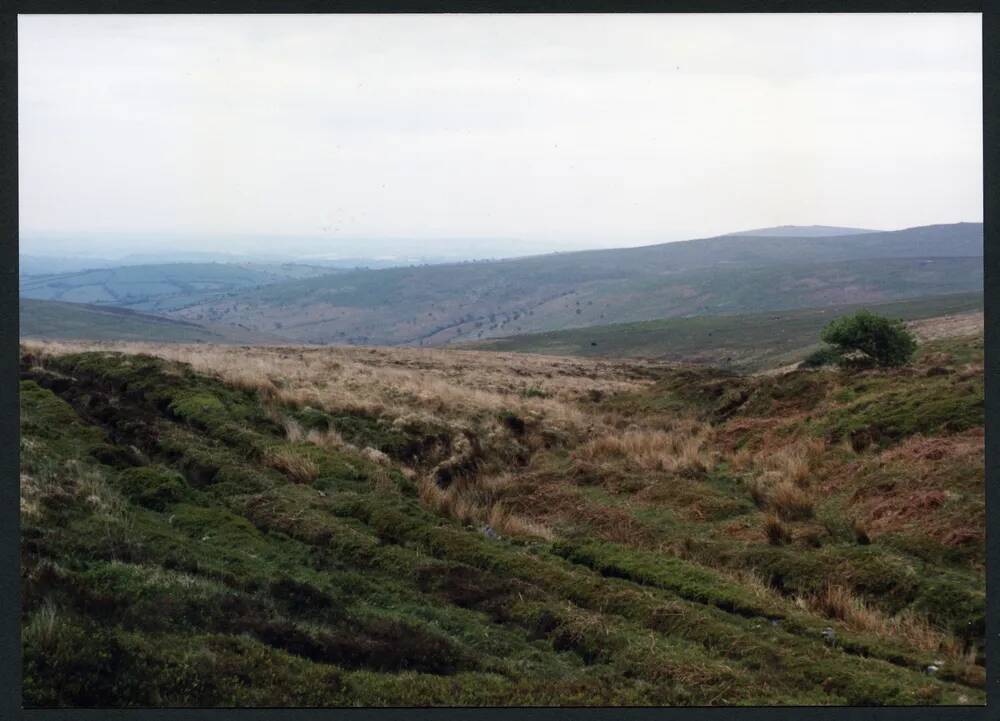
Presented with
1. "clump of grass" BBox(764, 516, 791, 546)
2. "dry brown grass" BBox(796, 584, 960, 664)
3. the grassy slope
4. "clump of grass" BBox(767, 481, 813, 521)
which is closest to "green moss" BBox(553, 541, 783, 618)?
"dry brown grass" BBox(796, 584, 960, 664)

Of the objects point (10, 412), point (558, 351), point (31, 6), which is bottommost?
point (558, 351)

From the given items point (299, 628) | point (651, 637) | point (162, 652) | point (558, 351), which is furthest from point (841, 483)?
point (558, 351)

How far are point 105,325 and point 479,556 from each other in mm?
106593

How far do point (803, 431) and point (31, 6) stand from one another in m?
13.9

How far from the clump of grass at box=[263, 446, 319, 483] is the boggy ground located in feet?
0.17

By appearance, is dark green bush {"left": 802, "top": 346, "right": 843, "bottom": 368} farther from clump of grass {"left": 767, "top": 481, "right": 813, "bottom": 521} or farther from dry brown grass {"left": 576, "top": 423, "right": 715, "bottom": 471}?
clump of grass {"left": 767, "top": 481, "right": 813, "bottom": 521}

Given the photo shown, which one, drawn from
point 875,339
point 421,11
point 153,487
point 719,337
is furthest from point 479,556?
point 719,337

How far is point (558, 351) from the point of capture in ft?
338

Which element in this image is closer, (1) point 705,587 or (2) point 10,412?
(2) point 10,412

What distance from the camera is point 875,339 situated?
2280 centimetres

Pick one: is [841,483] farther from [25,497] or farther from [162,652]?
[25,497]

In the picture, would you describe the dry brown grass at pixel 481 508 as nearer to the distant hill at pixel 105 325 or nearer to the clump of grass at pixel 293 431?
the clump of grass at pixel 293 431

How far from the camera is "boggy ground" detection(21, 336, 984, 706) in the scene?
6.88m

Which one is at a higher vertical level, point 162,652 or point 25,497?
point 25,497
